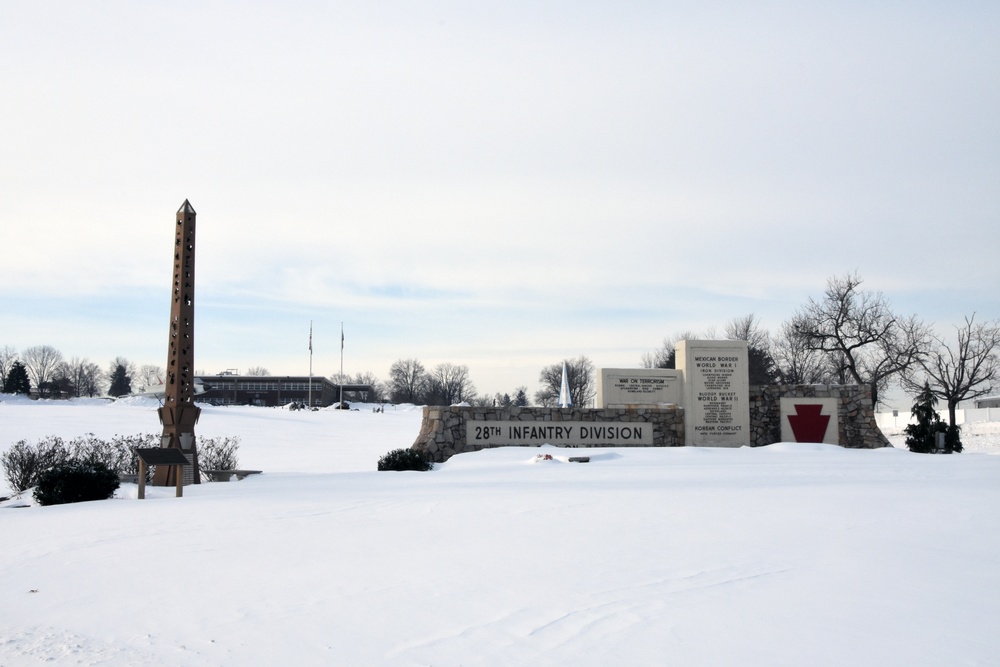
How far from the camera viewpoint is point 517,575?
7520 millimetres

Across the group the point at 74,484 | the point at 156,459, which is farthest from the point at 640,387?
the point at 74,484

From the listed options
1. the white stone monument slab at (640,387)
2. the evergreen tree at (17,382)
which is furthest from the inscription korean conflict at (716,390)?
the evergreen tree at (17,382)

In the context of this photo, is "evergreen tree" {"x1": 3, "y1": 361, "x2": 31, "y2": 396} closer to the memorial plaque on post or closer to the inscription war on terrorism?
the inscription war on terrorism

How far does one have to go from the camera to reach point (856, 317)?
147ft

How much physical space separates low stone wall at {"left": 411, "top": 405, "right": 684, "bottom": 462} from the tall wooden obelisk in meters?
6.39

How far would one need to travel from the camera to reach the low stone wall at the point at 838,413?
2402cm

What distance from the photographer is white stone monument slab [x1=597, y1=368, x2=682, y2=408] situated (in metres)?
23.3

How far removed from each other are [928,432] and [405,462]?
63.1 feet

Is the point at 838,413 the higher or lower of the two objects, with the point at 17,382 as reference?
lower

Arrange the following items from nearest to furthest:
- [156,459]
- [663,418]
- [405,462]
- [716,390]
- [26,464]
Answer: [156,459] → [26,464] → [405,462] → [663,418] → [716,390]

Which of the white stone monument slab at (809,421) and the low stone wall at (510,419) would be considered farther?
the white stone monument slab at (809,421)

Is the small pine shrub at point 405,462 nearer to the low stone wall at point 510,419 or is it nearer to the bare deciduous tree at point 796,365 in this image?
the low stone wall at point 510,419

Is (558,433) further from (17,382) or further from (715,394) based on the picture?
(17,382)

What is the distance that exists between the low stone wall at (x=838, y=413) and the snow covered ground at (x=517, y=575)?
363 inches
